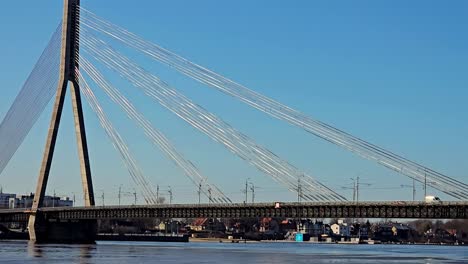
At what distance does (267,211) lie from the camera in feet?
303

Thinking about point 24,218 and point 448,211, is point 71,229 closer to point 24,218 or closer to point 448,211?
point 24,218

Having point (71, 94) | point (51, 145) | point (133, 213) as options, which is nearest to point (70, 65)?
point (71, 94)

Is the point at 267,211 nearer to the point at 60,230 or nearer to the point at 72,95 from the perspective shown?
the point at 72,95

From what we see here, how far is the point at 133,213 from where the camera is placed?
10319 cm

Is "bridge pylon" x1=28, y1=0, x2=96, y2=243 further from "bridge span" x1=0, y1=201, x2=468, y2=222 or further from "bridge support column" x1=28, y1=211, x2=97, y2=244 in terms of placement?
"bridge support column" x1=28, y1=211, x2=97, y2=244

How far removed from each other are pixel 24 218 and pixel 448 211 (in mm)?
58785

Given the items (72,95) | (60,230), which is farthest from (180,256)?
(60,230)


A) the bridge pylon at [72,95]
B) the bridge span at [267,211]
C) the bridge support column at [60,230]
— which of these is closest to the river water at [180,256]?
the bridge span at [267,211]

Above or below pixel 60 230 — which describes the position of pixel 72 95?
above

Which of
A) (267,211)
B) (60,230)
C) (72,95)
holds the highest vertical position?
(72,95)

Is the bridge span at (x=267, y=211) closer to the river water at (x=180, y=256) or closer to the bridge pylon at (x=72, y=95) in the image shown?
the river water at (x=180, y=256)

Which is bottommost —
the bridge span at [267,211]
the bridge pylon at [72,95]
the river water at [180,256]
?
the river water at [180,256]

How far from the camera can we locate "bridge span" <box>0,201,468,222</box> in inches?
3113

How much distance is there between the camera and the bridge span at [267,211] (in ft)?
259
